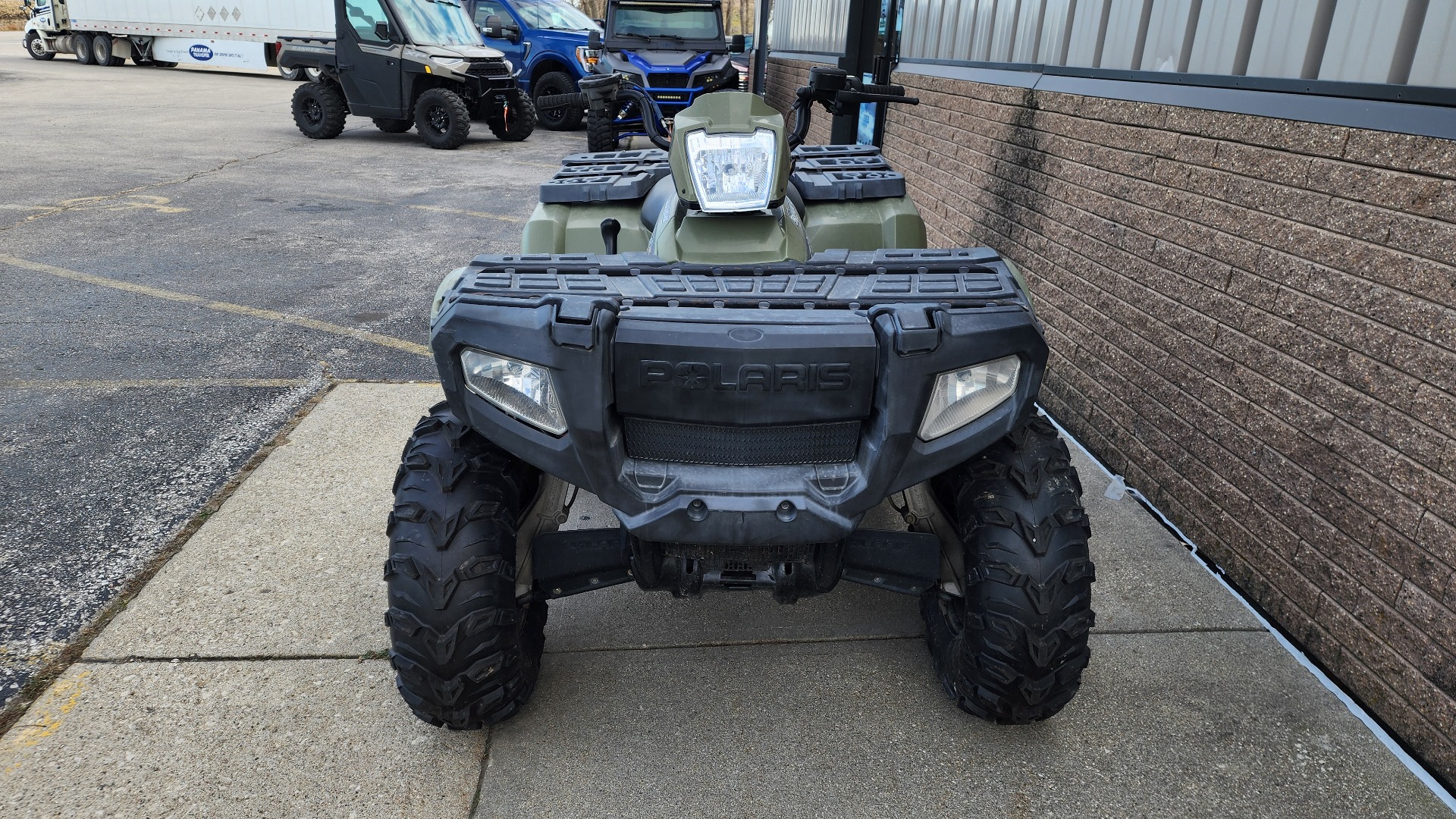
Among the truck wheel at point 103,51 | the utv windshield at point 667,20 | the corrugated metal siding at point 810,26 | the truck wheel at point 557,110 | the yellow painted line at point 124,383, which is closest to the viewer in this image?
the yellow painted line at point 124,383

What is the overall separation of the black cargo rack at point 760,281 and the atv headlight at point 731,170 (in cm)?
37

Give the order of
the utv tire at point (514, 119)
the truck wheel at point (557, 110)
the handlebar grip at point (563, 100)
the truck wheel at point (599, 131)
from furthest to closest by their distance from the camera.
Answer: the truck wheel at point (557, 110) < the utv tire at point (514, 119) < the truck wheel at point (599, 131) < the handlebar grip at point (563, 100)

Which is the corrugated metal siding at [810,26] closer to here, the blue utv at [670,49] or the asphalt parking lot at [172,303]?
the blue utv at [670,49]

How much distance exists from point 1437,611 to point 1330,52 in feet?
5.50

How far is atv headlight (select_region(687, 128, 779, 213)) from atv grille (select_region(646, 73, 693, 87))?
11.3 meters

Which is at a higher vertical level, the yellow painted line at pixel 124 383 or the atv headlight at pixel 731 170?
the atv headlight at pixel 731 170

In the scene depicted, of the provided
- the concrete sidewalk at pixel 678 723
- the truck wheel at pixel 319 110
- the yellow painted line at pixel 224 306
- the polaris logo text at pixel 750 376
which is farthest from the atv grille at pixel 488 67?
the polaris logo text at pixel 750 376

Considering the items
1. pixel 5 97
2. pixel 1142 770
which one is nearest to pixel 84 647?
pixel 1142 770

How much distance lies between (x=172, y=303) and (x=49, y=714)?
4.14m

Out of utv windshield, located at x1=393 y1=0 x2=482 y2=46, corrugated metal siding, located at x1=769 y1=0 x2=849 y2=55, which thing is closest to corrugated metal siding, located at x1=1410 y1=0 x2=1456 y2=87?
corrugated metal siding, located at x1=769 y1=0 x2=849 y2=55

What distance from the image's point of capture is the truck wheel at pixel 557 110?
49.9 ft

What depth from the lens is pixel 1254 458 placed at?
3.07 meters

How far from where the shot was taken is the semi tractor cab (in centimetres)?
1263

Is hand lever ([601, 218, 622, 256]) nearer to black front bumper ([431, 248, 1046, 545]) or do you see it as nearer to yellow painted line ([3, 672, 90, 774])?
black front bumper ([431, 248, 1046, 545])
